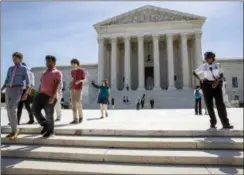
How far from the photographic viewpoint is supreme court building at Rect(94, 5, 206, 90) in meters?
43.3

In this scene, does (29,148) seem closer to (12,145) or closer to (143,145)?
(12,145)

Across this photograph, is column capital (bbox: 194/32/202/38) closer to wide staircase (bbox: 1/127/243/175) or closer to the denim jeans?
wide staircase (bbox: 1/127/243/175)

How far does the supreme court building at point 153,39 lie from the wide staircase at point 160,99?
3550 mm

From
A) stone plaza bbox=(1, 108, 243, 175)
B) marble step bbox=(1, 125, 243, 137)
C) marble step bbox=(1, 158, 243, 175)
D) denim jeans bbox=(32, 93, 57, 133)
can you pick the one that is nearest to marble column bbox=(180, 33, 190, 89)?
marble step bbox=(1, 125, 243, 137)

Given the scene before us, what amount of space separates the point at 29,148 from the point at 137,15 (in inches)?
1708

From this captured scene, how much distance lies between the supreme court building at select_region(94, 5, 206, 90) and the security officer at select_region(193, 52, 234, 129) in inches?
1457

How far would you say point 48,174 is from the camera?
12.7 feet

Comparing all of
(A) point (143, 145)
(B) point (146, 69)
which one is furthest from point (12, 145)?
(B) point (146, 69)

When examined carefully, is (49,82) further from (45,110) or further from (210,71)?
(210,71)

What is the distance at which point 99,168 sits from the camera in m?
3.89

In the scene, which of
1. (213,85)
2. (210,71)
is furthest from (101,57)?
(213,85)

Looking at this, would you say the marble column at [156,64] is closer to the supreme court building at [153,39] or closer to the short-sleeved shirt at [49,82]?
A: the supreme court building at [153,39]

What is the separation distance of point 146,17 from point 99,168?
4389 centimetres

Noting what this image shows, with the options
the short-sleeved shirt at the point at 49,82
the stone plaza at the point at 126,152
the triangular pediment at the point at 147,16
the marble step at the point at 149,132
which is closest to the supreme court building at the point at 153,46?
the triangular pediment at the point at 147,16
